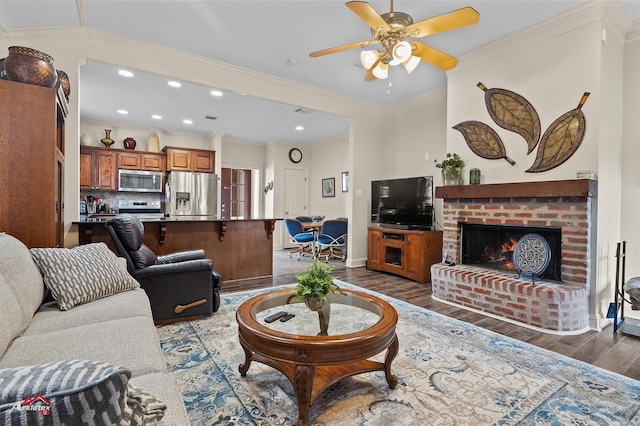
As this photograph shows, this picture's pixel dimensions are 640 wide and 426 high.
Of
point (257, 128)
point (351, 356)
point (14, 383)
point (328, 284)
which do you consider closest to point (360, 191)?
point (257, 128)

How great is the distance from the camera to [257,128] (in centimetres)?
692

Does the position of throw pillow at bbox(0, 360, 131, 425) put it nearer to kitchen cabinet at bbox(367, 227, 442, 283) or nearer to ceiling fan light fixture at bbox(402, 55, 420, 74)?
ceiling fan light fixture at bbox(402, 55, 420, 74)

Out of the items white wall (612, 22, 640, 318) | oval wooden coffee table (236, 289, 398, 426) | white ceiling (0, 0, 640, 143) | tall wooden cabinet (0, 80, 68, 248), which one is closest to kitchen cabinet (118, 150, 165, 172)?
white ceiling (0, 0, 640, 143)

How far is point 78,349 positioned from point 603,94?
13.9 ft

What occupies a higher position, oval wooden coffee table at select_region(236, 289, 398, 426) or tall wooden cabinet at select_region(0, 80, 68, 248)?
tall wooden cabinet at select_region(0, 80, 68, 248)

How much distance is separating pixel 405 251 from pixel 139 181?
212 inches

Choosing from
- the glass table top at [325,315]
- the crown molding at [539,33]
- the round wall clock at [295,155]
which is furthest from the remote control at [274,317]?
the round wall clock at [295,155]

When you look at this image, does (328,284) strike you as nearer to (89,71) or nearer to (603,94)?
(603,94)

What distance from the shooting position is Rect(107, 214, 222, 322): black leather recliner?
2.70 metres

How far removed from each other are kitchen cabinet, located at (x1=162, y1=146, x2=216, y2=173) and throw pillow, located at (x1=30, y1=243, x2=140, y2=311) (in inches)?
191

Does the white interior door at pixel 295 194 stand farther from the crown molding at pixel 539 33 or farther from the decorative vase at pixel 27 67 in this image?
the decorative vase at pixel 27 67

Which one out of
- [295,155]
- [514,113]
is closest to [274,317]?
[514,113]

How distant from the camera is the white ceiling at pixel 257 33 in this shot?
2.89 metres

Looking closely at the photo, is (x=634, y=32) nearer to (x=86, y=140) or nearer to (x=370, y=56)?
(x=370, y=56)
